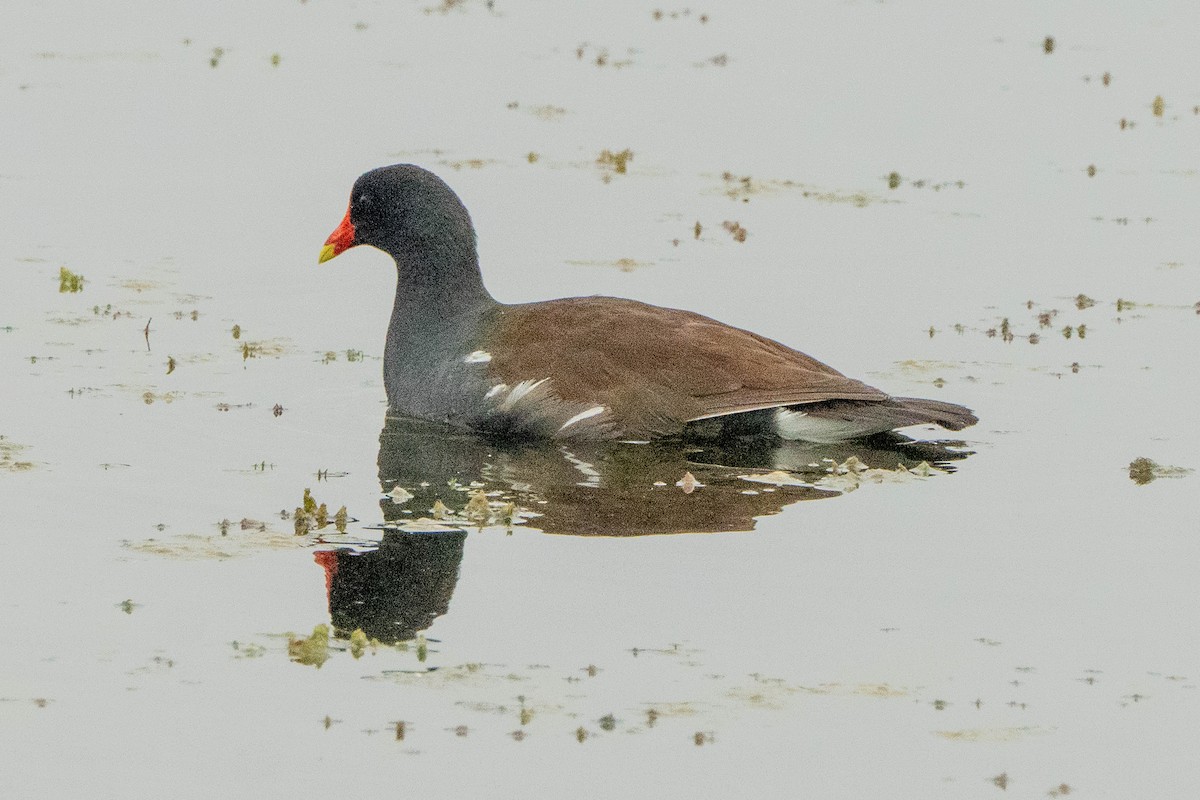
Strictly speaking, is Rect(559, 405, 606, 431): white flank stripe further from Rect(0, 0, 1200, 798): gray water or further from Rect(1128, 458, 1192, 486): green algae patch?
Rect(1128, 458, 1192, 486): green algae patch

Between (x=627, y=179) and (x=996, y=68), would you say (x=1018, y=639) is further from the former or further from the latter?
(x=996, y=68)

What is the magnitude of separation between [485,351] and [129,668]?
4.26m

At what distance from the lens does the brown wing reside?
37.2ft

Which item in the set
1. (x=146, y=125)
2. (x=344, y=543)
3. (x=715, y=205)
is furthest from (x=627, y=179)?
(x=344, y=543)

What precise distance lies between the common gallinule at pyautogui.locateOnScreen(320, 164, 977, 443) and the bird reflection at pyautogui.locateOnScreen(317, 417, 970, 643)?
0.38 ft

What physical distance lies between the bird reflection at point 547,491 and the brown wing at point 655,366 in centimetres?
24

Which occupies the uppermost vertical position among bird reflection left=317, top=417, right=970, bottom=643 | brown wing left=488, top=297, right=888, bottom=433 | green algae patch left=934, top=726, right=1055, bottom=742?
brown wing left=488, top=297, right=888, bottom=433

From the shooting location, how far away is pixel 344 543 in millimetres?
9391

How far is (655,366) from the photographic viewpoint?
1148 centimetres

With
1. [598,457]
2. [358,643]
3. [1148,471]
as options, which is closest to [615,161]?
[598,457]

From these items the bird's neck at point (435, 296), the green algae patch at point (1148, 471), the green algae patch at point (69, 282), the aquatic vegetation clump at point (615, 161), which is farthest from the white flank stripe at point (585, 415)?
the aquatic vegetation clump at point (615, 161)

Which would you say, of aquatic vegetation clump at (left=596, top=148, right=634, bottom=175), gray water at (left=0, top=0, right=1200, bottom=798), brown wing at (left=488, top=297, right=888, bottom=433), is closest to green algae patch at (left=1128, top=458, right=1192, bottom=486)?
gray water at (left=0, top=0, right=1200, bottom=798)

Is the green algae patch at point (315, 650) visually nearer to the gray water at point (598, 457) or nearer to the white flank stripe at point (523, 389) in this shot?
the gray water at point (598, 457)

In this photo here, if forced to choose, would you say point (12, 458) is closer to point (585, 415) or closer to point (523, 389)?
point (523, 389)
